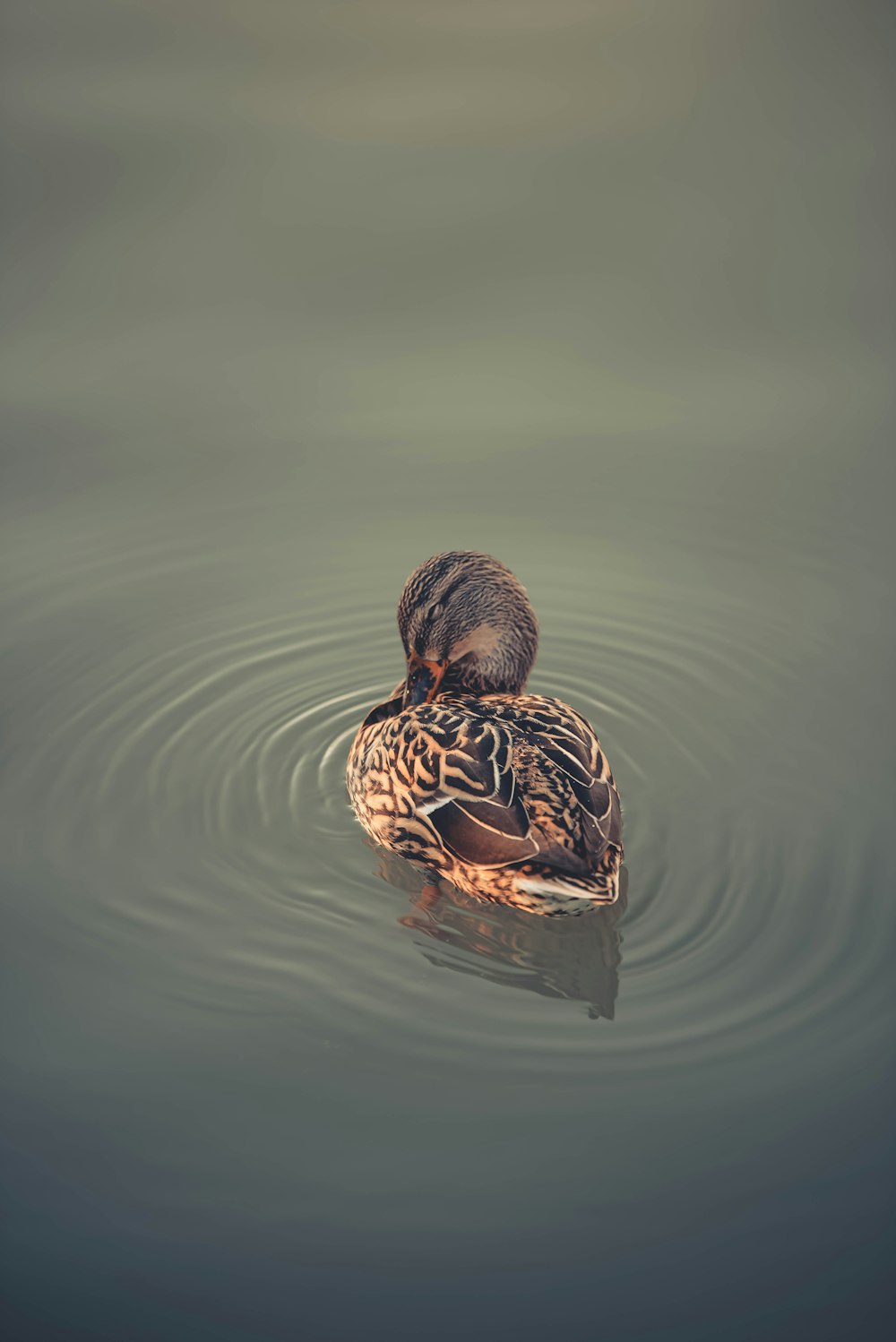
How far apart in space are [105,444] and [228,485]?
2.44 ft

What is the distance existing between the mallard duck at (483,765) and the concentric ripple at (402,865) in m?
0.19

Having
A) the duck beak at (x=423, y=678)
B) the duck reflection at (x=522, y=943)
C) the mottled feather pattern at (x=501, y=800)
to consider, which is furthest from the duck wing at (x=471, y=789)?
the duck beak at (x=423, y=678)

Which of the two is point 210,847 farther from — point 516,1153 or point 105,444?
point 105,444

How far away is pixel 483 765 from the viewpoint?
171 inches

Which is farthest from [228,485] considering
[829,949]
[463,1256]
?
[463,1256]

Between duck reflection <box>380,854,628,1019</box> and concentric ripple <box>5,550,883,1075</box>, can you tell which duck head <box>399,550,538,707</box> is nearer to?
concentric ripple <box>5,550,883,1075</box>

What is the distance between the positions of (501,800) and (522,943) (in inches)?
18.7

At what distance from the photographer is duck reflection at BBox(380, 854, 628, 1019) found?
4.06 metres

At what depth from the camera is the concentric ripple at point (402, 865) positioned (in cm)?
394

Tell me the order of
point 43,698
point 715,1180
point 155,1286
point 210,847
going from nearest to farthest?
point 155,1286
point 715,1180
point 210,847
point 43,698

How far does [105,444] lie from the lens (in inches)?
274

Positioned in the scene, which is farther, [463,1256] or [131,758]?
[131,758]

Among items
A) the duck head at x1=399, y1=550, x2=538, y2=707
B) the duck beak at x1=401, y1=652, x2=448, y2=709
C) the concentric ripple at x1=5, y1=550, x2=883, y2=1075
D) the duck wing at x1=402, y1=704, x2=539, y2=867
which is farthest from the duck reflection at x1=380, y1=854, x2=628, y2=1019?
the duck head at x1=399, y1=550, x2=538, y2=707

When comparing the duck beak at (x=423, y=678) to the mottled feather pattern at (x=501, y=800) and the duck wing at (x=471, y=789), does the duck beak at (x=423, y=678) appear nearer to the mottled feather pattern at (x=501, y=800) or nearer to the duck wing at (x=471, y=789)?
the mottled feather pattern at (x=501, y=800)
